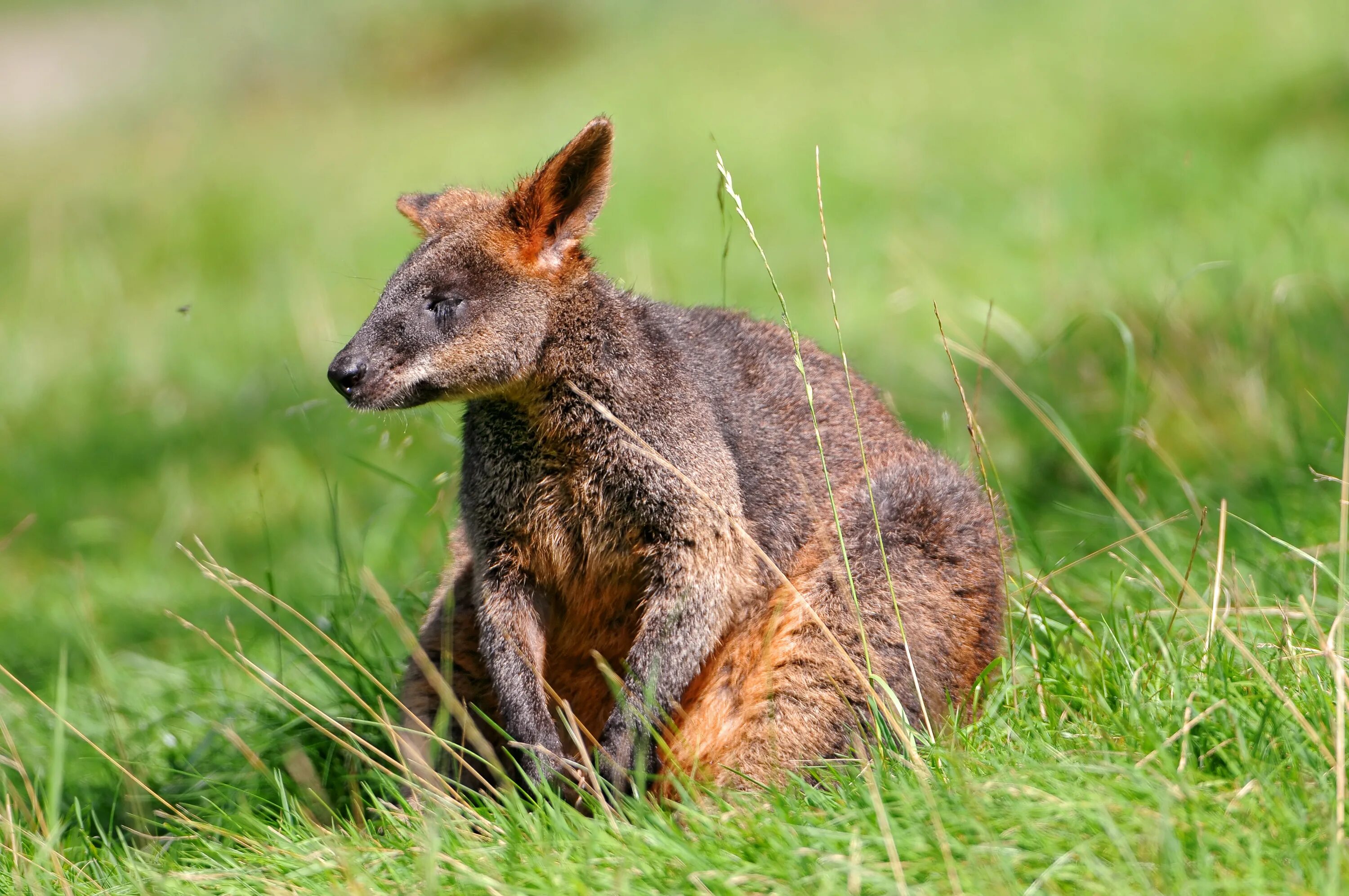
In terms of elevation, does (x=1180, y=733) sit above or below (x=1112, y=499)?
below

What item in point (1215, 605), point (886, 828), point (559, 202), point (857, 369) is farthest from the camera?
point (857, 369)

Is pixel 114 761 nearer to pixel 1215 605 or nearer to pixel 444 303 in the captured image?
pixel 444 303

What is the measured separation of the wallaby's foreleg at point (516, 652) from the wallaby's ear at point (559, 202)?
1009 mm

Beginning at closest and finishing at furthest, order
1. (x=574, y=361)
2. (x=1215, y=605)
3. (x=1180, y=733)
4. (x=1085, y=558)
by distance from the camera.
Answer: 1. (x=1180, y=733)
2. (x=1215, y=605)
3. (x=1085, y=558)
4. (x=574, y=361)

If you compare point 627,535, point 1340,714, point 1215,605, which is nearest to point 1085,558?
point 1215,605

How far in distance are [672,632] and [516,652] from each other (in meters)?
0.49

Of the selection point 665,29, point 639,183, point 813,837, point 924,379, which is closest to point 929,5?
point 665,29

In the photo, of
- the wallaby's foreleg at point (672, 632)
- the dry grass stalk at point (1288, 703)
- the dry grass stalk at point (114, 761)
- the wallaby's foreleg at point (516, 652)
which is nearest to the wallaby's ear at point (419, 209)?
the wallaby's foreleg at point (516, 652)

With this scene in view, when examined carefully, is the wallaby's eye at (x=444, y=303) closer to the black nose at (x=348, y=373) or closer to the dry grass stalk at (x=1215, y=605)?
the black nose at (x=348, y=373)

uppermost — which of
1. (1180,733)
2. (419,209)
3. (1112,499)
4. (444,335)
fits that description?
(419,209)

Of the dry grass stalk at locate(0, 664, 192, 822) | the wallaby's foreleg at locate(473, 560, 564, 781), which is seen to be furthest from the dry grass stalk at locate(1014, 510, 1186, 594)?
the dry grass stalk at locate(0, 664, 192, 822)

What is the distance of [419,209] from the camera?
4.37 meters

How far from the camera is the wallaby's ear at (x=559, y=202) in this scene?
394 centimetres

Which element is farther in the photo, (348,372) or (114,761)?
(348,372)
